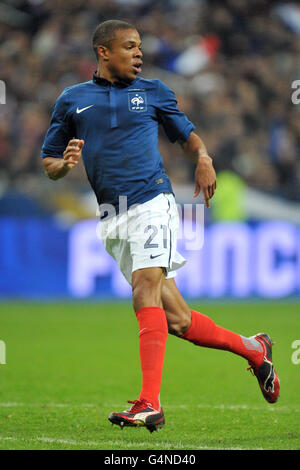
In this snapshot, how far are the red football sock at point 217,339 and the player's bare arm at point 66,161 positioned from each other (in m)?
1.02

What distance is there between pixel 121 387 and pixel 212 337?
1427 millimetres

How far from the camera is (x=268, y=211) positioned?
11.8 metres

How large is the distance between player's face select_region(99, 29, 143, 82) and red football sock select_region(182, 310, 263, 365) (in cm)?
132

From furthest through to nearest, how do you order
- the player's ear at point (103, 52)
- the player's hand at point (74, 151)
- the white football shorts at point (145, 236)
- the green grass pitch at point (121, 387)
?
the player's ear at point (103, 52) → the white football shorts at point (145, 236) → the player's hand at point (74, 151) → the green grass pitch at point (121, 387)

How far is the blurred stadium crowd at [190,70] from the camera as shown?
43.7 feet

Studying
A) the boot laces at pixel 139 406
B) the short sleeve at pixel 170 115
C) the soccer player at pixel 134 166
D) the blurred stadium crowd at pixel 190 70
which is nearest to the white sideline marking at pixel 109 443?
the boot laces at pixel 139 406

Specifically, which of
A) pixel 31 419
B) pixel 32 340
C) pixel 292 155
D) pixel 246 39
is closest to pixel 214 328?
pixel 31 419

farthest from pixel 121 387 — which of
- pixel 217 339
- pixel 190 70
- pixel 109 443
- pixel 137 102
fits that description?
pixel 190 70

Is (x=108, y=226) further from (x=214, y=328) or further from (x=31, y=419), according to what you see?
(x=31, y=419)

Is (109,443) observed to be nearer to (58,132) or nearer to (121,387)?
(58,132)

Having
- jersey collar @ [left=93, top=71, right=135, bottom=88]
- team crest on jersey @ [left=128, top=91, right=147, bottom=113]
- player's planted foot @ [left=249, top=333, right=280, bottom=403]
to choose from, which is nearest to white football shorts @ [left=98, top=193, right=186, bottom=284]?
team crest on jersey @ [left=128, top=91, right=147, bottom=113]

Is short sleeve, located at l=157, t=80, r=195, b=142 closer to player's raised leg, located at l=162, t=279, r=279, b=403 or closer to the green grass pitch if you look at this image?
player's raised leg, located at l=162, t=279, r=279, b=403

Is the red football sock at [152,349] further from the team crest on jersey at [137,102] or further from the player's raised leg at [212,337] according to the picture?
the team crest on jersey at [137,102]

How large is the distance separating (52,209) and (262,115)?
476cm
